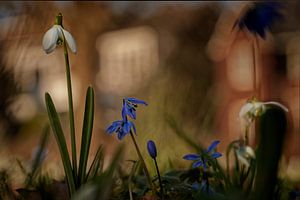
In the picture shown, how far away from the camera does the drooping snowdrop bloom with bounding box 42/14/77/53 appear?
727 mm

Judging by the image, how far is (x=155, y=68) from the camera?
17.7 feet

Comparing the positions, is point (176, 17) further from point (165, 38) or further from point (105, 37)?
point (105, 37)

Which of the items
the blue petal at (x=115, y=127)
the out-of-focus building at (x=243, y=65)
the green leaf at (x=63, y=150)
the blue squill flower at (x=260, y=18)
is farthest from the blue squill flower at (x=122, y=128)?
the out-of-focus building at (x=243, y=65)

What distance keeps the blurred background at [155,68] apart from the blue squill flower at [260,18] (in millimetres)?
374

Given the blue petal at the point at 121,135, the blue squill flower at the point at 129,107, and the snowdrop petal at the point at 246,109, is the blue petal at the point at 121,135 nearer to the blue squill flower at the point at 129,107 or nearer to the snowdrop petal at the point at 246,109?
the blue squill flower at the point at 129,107

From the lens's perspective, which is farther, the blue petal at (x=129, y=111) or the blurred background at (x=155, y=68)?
the blurred background at (x=155, y=68)

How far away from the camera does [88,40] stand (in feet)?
23.6

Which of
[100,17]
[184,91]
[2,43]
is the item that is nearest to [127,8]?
[100,17]

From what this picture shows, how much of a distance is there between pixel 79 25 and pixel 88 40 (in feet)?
1.10

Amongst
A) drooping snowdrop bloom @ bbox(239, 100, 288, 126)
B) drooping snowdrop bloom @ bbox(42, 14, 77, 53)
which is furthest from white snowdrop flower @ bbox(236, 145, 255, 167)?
drooping snowdrop bloom @ bbox(42, 14, 77, 53)

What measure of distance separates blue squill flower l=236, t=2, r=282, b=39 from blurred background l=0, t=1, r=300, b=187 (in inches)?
14.7

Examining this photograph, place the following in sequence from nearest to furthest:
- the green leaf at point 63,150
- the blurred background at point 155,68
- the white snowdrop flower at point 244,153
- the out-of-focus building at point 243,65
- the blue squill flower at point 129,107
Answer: the green leaf at point 63,150 → the blue squill flower at point 129,107 → the white snowdrop flower at point 244,153 → the blurred background at point 155,68 → the out-of-focus building at point 243,65

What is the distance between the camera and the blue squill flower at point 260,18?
2.68 feet

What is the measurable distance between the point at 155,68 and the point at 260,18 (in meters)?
4.56
